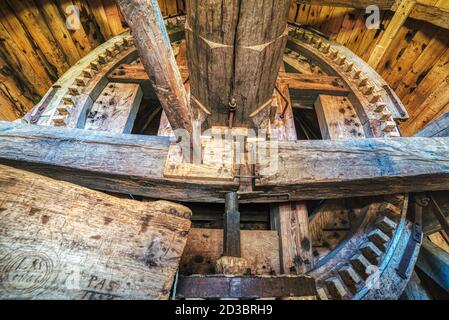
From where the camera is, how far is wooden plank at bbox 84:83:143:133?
186 centimetres

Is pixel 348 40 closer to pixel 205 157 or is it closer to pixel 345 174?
pixel 345 174

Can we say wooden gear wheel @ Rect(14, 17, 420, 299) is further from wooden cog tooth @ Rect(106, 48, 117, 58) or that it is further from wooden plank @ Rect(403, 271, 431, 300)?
wooden plank @ Rect(403, 271, 431, 300)

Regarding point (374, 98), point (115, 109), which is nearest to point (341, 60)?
point (374, 98)

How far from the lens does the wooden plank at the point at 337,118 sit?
1.91m

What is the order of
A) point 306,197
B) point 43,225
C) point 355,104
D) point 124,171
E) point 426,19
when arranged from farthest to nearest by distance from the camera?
1. point 426,19
2. point 355,104
3. point 306,197
4. point 124,171
5. point 43,225

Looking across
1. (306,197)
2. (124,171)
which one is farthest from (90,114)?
(306,197)

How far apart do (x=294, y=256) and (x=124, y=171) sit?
1085 millimetres

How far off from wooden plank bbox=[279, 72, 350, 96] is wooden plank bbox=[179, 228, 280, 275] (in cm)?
151

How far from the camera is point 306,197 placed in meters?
1.28

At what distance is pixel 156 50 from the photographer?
2.49 feet

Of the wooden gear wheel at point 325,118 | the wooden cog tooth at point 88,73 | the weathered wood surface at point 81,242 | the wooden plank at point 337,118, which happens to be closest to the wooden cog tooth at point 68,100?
the wooden gear wheel at point 325,118

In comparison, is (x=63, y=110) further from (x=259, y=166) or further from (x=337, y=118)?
(x=337, y=118)

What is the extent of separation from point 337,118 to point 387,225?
1.04 metres
